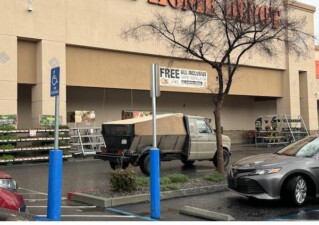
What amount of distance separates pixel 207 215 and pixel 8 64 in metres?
14.9

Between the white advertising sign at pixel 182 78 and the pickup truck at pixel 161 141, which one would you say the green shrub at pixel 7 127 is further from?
the white advertising sign at pixel 182 78

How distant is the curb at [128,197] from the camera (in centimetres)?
948

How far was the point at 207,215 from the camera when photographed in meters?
8.05

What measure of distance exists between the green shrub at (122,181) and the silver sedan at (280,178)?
241 centimetres

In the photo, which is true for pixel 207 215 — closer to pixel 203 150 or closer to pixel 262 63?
pixel 203 150

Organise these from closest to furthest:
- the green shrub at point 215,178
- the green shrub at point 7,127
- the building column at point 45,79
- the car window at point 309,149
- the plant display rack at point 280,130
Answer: the car window at point 309,149, the green shrub at point 215,178, the green shrub at point 7,127, the building column at point 45,79, the plant display rack at point 280,130

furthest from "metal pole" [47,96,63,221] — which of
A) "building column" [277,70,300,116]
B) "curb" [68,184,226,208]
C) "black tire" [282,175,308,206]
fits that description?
"building column" [277,70,300,116]

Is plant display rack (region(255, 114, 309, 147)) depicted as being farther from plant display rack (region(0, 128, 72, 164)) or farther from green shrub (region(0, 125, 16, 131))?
green shrub (region(0, 125, 16, 131))

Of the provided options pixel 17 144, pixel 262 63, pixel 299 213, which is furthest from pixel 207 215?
pixel 262 63

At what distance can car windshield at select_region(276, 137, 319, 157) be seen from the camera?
977cm

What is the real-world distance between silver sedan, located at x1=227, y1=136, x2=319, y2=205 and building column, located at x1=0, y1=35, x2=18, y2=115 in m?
13.5

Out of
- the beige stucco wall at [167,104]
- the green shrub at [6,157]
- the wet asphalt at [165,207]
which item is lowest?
the wet asphalt at [165,207]

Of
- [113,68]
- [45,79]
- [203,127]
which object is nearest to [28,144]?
[45,79]

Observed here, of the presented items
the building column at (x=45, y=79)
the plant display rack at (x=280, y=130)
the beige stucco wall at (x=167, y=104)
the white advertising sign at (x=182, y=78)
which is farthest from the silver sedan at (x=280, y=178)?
the plant display rack at (x=280, y=130)
